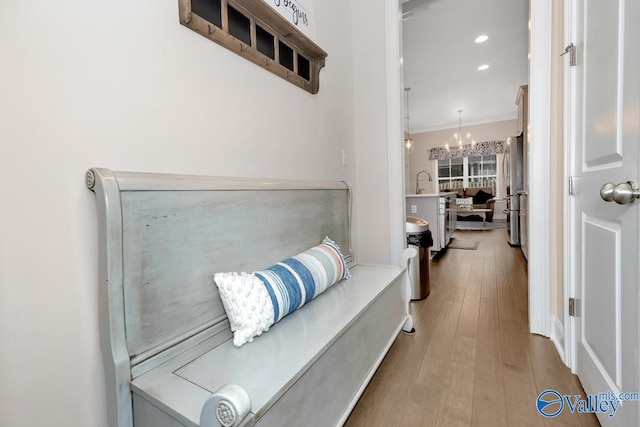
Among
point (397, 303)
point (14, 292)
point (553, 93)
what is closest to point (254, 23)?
point (14, 292)

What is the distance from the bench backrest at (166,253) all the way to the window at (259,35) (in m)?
0.58

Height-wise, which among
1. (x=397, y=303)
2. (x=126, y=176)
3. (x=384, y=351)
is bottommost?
(x=384, y=351)

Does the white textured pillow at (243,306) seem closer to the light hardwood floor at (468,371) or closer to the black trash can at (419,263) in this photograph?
the light hardwood floor at (468,371)

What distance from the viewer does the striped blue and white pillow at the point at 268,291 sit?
954 millimetres

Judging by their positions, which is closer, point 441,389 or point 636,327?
point 636,327

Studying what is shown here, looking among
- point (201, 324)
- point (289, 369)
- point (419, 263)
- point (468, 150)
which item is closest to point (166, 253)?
point (201, 324)

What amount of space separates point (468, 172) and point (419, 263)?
733 cm

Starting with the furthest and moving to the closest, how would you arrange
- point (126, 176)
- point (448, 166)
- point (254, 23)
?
point (448, 166), point (254, 23), point (126, 176)

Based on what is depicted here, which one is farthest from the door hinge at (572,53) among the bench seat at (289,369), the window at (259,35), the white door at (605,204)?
the bench seat at (289,369)

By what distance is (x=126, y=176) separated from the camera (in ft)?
2.57

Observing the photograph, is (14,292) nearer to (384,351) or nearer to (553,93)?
(384,351)

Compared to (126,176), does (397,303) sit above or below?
below


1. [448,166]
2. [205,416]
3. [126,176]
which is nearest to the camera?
[205,416]

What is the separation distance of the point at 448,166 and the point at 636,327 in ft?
28.6
